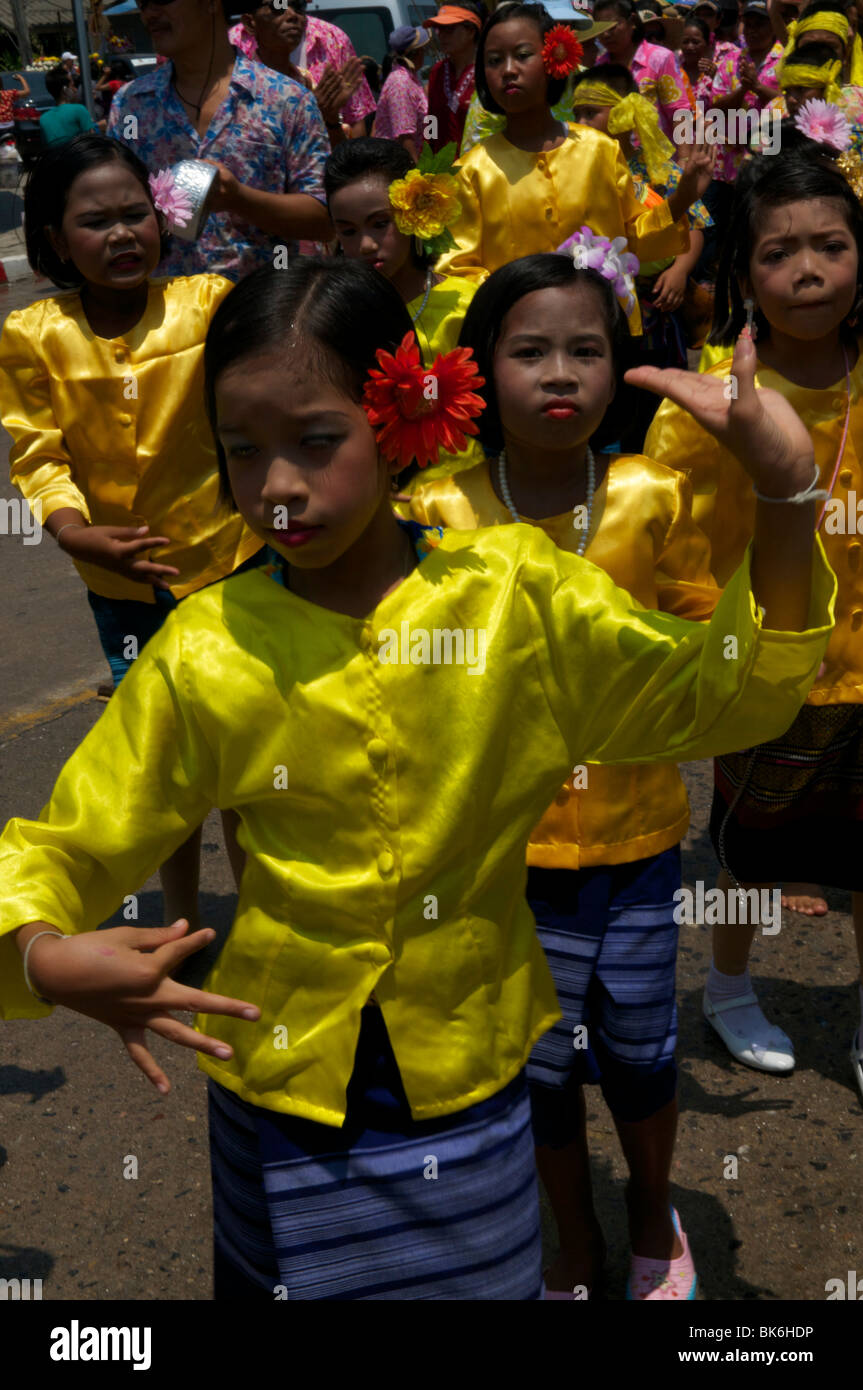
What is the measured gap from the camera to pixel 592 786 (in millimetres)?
Result: 2387

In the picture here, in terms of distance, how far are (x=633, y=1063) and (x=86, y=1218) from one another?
1.16 metres

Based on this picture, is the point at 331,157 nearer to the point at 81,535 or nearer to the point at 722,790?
the point at 81,535

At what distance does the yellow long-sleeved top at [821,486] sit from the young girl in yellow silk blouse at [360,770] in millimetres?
1113

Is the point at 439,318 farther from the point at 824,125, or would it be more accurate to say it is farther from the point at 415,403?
the point at 415,403

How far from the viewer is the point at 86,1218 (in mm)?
2852

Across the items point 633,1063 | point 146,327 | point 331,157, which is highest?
point 331,157

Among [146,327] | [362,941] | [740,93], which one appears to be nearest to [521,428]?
[362,941]

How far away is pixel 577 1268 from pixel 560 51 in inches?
140

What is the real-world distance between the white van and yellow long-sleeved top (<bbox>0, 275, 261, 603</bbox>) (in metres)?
11.0

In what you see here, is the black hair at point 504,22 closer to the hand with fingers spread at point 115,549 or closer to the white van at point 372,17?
the hand with fingers spread at point 115,549

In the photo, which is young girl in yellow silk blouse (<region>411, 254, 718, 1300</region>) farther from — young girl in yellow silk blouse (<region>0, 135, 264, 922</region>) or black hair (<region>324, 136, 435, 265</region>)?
black hair (<region>324, 136, 435, 265</region>)

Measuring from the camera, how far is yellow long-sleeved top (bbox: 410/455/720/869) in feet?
7.83

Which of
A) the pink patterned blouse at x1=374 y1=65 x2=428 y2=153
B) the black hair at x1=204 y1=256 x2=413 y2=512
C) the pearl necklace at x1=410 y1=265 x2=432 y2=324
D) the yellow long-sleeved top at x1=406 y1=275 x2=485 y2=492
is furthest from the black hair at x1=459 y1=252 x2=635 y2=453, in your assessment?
the pink patterned blouse at x1=374 y1=65 x2=428 y2=153

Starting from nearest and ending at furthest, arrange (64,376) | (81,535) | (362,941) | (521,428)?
(362,941), (521,428), (81,535), (64,376)
